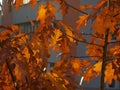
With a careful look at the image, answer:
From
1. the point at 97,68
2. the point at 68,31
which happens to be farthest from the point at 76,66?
the point at 68,31

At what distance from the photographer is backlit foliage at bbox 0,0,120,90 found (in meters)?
1.96

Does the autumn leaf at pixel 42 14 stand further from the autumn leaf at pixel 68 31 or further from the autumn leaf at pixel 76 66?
the autumn leaf at pixel 76 66

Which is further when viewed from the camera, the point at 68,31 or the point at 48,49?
the point at 68,31

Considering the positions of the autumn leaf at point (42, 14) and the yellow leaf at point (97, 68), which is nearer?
the autumn leaf at point (42, 14)

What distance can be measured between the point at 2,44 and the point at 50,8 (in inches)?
15.3

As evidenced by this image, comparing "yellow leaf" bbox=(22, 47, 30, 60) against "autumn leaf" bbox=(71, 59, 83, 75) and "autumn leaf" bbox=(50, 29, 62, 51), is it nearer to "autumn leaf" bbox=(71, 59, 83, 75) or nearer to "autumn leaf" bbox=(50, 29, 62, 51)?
"autumn leaf" bbox=(50, 29, 62, 51)

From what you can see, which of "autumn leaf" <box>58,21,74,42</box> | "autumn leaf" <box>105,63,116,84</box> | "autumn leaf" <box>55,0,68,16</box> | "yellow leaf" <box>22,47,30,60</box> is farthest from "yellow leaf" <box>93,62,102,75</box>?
"yellow leaf" <box>22,47,30,60</box>

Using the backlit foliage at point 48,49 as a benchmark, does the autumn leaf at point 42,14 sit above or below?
above

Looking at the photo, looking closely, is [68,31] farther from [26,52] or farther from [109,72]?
[109,72]

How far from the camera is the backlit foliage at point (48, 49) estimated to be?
196 cm

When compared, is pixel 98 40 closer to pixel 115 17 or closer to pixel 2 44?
pixel 115 17

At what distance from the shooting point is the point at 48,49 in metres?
1.99

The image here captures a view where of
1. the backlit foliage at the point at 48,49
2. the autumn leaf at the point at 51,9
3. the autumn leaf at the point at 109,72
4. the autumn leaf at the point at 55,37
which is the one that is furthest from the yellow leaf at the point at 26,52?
the autumn leaf at the point at 109,72

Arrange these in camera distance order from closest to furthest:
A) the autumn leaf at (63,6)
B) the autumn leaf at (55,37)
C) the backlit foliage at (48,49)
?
1. the backlit foliage at (48,49)
2. the autumn leaf at (55,37)
3. the autumn leaf at (63,6)
